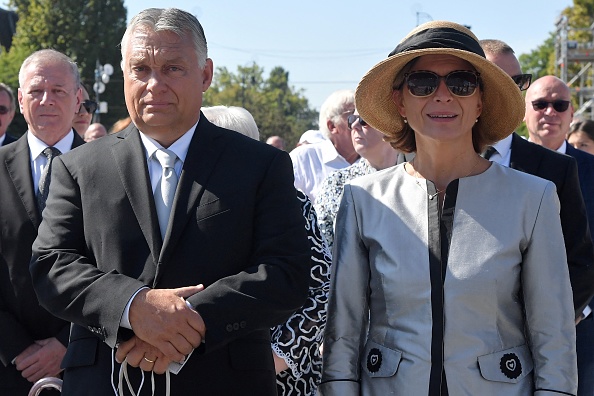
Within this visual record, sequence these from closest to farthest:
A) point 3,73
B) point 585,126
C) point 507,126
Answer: point 507,126, point 585,126, point 3,73

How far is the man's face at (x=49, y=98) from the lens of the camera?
559 cm

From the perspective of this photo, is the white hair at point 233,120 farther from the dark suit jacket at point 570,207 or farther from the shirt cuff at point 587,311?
the shirt cuff at point 587,311

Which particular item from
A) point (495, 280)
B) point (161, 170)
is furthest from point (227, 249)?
point (495, 280)

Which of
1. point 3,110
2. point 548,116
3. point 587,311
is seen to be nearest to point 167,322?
point 587,311

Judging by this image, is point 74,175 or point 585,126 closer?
point 74,175

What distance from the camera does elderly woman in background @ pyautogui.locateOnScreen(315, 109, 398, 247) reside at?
5.06m

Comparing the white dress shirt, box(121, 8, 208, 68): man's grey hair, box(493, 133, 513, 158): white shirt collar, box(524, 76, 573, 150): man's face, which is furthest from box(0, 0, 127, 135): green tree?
box(121, 8, 208, 68): man's grey hair

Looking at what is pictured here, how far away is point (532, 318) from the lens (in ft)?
11.3

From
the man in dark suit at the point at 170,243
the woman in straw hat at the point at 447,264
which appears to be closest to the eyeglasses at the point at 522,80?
the woman in straw hat at the point at 447,264

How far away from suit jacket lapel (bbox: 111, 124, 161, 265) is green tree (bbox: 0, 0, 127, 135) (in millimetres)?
59930

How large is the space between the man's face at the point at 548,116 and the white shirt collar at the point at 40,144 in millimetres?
3120

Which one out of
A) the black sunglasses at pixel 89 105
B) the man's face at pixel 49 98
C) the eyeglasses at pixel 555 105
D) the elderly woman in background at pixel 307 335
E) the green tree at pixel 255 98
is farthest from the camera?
the green tree at pixel 255 98

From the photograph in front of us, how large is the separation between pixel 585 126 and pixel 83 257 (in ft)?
24.4

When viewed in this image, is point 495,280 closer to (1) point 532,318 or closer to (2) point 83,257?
(1) point 532,318
